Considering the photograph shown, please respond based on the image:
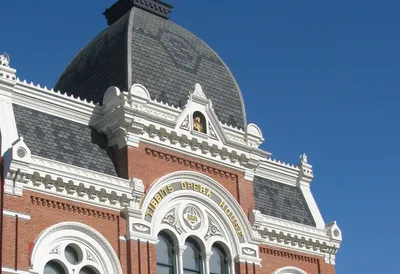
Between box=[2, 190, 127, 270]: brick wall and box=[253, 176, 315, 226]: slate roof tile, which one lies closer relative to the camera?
box=[2, 190, 127, 270]: brick wall

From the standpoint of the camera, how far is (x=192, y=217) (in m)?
38.7

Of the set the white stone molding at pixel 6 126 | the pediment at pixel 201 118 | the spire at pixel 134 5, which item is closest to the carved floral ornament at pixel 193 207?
the pediment at pixel 201 118

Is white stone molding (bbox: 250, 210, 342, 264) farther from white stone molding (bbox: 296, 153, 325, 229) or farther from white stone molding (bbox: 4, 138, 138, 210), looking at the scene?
white stone molding (bbox: 4, 138, 138, 210)

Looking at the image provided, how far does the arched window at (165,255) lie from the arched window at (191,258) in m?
0.57

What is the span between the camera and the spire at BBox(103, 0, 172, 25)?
44500 millimetres

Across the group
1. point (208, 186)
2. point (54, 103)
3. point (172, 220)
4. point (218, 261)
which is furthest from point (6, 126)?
point (218, 261)

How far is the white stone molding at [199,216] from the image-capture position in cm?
3744

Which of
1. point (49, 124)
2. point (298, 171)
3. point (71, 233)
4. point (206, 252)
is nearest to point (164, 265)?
point (206, 252)

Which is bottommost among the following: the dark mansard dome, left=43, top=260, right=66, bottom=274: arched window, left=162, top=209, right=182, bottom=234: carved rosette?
left=43, top=260, right=66, bottom=274: arched window

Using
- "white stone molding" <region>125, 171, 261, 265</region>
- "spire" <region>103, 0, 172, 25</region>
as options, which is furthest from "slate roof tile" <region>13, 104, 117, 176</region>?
"spire" <region>103, 0, 172, 25</region>

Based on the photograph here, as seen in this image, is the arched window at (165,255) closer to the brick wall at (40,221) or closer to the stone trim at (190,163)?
the brick wall at (40,221)

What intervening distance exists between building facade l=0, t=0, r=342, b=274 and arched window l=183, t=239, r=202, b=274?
59mm

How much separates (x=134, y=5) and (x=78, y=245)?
526 inches

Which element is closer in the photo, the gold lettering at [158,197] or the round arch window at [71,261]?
the round arch window at [71,261]
